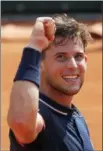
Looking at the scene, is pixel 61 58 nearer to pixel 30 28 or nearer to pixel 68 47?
pixel 68 47

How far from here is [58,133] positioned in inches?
94.7

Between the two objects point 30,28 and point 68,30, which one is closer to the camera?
point 68,30

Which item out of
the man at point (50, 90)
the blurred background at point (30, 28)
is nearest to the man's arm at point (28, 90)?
the man at point (50, 90)

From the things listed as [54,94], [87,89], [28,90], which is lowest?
[87,89]

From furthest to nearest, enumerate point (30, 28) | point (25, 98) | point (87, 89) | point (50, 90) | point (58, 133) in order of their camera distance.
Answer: point (30, 28), point (87, 89), point (50, 90), point (58, 133), point (25, 98)

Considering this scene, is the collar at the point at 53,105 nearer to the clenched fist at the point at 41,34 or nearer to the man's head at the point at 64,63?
the man's head at the point at 64,63

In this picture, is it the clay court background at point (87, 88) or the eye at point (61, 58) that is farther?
the clay court background at point (87, 88)

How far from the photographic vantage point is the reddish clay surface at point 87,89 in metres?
7.83

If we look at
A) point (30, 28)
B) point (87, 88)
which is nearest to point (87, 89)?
point (87, 88)

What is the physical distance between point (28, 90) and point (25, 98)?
0.11ft

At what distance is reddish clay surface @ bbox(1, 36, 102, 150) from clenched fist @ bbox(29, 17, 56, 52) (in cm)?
489

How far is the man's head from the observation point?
2.45m

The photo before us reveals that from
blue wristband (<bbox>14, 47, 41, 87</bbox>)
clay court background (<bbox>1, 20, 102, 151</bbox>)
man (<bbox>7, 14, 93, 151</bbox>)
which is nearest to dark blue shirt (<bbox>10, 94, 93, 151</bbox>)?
man (<bbox>7, 14, 93, 151</bbox>)

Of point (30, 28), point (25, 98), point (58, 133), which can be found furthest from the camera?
point (30, 28)
